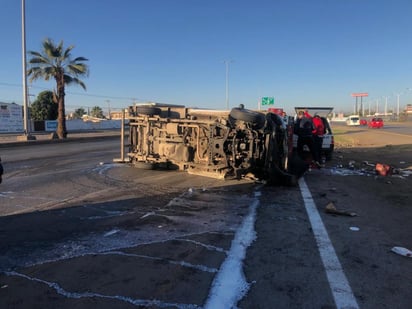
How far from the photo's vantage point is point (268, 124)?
915 cm

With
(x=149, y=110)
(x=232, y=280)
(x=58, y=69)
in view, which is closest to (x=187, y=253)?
(x=232, y=280)

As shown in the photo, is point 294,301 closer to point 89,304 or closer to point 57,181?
point 89,304

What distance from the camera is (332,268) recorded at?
4.18 meters

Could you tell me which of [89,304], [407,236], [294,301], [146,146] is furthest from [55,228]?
[146,146]

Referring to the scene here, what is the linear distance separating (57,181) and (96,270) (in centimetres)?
608

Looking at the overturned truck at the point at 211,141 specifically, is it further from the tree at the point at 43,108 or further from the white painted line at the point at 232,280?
the tree at the point at 43,108

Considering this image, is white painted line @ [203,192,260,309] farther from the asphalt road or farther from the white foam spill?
the white foam spill

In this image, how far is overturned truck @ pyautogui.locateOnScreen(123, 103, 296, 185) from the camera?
8.89m

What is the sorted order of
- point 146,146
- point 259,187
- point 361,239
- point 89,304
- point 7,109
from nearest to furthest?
point 89,304 → point 361,239 → point 259,187 → point 146,146 → point 7,109

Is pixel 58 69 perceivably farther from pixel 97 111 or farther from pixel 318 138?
pixel 97 111

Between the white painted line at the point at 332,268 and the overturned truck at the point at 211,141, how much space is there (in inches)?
98.4

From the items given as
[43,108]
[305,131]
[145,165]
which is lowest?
[145,165]

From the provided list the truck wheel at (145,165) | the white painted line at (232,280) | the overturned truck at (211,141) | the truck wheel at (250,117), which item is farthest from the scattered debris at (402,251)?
the truck wheel at (145,165)

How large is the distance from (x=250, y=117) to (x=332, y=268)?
5.22 meters
